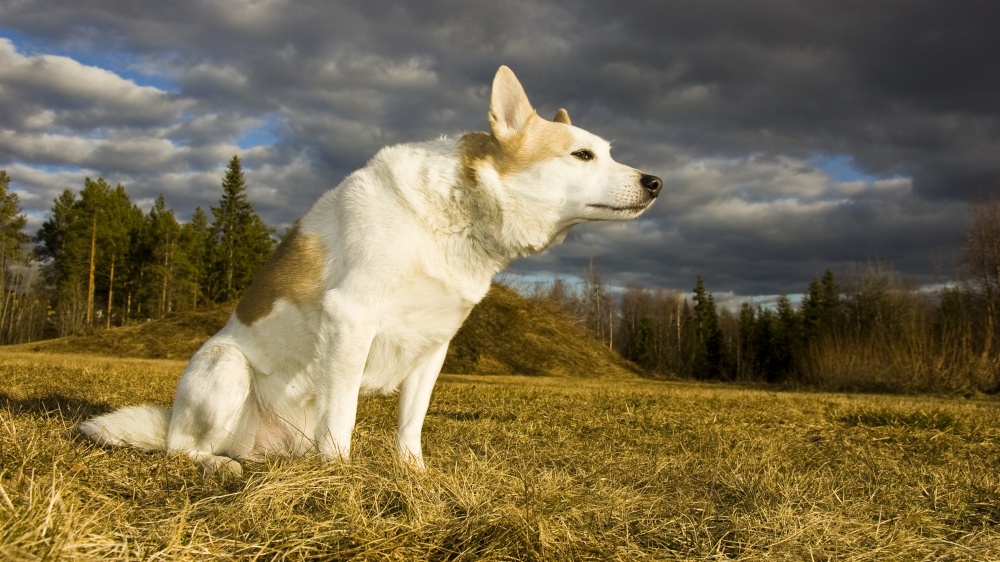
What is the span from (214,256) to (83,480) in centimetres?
5515

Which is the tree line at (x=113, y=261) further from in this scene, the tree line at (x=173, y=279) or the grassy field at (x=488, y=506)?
the grassy field at (x=488, y=506)

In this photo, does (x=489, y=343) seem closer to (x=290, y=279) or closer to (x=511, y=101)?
(x=511, y=101)

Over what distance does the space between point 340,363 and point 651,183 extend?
209cm

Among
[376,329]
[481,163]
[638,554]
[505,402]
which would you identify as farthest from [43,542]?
[505,402]

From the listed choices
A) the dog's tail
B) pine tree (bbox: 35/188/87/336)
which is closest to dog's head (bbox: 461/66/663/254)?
the dog's tail

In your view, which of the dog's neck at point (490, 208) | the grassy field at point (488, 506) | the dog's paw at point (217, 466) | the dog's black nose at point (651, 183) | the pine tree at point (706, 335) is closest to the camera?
the grassy field at point (488, 506)

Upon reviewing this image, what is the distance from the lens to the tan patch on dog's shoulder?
3635mm

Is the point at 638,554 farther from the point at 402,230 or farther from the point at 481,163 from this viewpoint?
the point at 481,163

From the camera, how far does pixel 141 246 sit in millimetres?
51844

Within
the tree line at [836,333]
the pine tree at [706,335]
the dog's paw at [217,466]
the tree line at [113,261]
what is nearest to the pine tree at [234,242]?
the tree line at [113,261]

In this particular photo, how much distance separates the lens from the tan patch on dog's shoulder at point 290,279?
143 inches

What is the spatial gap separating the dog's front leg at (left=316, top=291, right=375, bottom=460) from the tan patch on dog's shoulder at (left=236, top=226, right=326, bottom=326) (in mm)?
266

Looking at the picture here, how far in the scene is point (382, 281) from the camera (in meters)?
3.40

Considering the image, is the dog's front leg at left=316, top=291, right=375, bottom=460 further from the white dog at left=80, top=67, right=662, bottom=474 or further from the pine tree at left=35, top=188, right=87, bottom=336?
the pine tree at left=35, top=188, right=87, bottom=336
